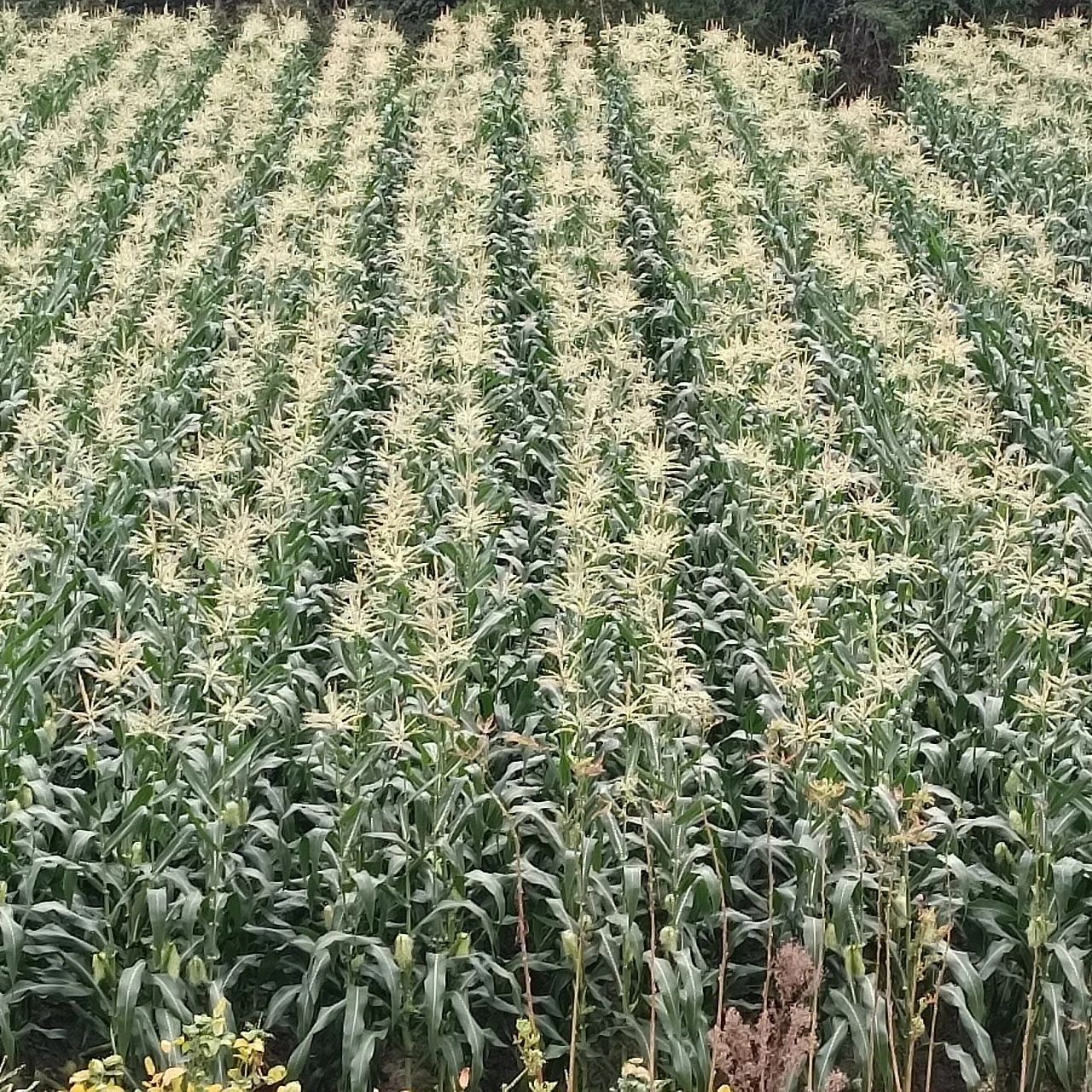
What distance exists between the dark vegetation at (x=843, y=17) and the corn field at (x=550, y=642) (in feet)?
37.0

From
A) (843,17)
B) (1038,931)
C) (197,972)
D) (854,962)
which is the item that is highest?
(843,17)

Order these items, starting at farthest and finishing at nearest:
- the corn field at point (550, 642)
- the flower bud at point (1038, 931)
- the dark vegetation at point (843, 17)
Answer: the dark vegetation at point (843, 17) → the corn field at point (550, 642) → the flower bud at point (1038, 931)

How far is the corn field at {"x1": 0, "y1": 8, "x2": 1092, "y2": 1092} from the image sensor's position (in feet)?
14.4

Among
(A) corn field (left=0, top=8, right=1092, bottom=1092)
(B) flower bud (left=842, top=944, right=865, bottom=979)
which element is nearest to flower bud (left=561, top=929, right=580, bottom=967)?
(A) corn field (left=0, top=8, right=1092, bottom=1092)

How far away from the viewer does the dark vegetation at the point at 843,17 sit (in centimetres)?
2175

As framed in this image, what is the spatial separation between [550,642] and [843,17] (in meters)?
19.8

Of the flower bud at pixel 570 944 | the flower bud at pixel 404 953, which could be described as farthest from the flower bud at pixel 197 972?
the flower bud at pixel 570 944

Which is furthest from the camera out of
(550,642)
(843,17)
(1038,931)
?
(843,17)

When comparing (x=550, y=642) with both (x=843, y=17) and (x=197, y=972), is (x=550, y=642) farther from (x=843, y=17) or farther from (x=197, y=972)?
(x=843, y=17)

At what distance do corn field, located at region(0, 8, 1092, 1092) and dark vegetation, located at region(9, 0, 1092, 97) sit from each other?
11.3 meters

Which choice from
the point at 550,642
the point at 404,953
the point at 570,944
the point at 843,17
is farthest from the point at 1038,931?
the point at 843,17

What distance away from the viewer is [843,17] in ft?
74.5

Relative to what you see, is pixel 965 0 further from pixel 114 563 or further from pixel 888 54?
pixel 114 563

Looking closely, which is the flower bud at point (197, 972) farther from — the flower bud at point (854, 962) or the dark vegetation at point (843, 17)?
the dark vegetation at point (843, 17)
